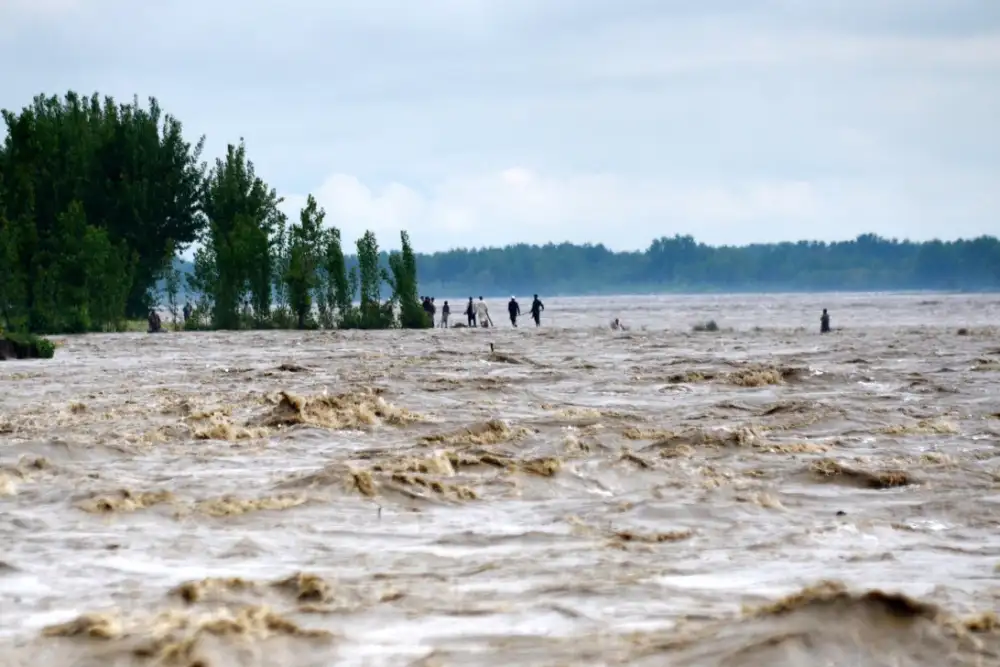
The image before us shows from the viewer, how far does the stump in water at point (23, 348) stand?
36.3 meters

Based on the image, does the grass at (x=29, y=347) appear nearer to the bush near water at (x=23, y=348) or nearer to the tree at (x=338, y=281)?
the bush near water at (x=23, y=348)

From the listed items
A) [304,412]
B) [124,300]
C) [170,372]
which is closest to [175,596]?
[304,412]

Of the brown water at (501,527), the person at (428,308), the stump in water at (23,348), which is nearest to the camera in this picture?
the brown water at (501,527)

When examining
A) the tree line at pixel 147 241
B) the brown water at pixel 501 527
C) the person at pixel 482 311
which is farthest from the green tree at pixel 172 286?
the brown water at pixel 501 527

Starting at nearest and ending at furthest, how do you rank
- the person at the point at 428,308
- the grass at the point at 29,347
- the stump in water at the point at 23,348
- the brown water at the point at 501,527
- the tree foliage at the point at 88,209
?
1. the brown water at the point at 501,527
2. the stump in water at the point at 23,348
3. the grass at the point at 29,347
4. the tree foliage at the point at 88,209
5. the person at the point at 428,308

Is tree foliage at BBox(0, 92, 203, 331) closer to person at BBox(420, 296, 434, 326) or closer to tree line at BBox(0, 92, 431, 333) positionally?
tree line at BBox(0, 92, 431, 333)

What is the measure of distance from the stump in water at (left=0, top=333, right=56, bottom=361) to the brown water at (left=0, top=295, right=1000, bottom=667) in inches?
521

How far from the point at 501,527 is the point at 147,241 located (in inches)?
2444

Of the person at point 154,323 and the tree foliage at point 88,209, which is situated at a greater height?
the tree foliage at point 88,209

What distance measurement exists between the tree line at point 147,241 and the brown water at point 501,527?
127 feet

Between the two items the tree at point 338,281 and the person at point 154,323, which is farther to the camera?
the tree at point 338,281

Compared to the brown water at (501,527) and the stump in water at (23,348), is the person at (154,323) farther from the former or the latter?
the brown water at (501,527)

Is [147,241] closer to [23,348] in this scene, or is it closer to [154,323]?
[154,323]

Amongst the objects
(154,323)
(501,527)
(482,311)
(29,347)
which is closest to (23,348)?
(29,347)
